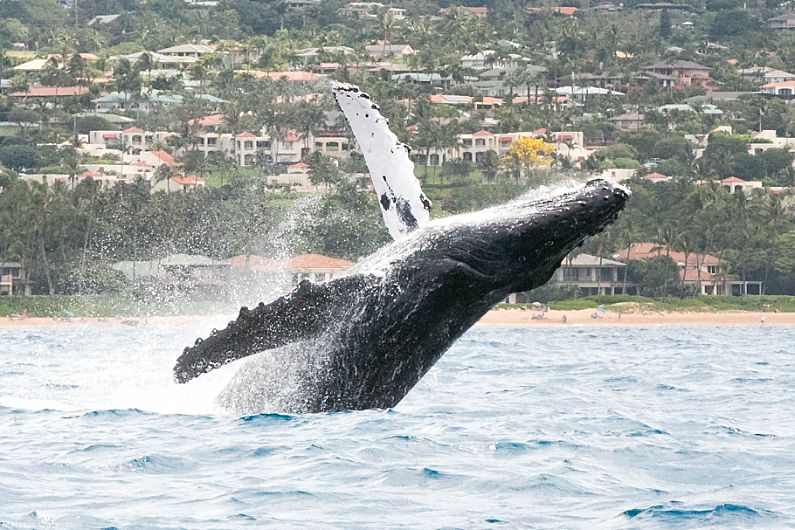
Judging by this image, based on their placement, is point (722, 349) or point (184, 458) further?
point (722, 349)

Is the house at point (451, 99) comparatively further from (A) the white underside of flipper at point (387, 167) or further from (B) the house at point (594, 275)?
(A) the white underside of flipper at point (387, 167)

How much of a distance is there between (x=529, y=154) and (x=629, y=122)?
2162 centimetres

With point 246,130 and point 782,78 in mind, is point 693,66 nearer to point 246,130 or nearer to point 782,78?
point 782,78

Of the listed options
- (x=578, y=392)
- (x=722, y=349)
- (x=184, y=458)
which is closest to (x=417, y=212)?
(x=184, y=458)

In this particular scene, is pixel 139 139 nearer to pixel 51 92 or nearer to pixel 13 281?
pixel 51 92

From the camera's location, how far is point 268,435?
1030cm

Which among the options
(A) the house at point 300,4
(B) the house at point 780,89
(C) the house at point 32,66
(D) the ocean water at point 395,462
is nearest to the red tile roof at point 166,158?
(C) the house at point 32,66

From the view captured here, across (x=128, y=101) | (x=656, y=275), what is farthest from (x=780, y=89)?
(x=656, y=275)

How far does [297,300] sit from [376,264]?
628mm

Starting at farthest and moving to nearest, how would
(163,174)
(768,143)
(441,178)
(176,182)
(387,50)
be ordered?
(387,50) < (768,143) < (441,178) < (176,182) < (163,174)

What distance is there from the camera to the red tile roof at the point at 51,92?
349 feet

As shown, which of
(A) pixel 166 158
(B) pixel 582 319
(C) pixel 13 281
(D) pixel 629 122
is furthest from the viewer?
(D) pixel 629 122

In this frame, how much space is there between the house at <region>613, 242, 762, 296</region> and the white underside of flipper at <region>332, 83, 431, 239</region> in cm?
5458

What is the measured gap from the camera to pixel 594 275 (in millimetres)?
65750
